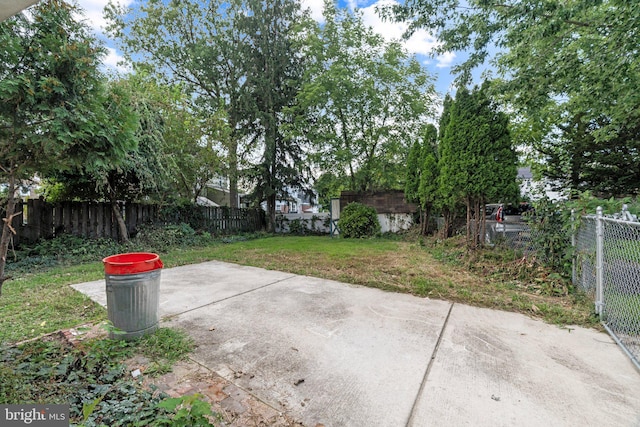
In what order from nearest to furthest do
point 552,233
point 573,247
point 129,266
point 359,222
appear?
point 129,266, point 573,247, point 552,233, point 359,222

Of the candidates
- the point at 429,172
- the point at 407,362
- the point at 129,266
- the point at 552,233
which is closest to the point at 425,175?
the point at 429,172

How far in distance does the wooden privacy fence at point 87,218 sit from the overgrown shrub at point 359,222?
5507mm

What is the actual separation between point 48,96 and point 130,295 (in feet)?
5.45

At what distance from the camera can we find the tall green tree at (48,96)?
1893 mm

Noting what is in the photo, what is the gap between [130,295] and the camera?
248cm

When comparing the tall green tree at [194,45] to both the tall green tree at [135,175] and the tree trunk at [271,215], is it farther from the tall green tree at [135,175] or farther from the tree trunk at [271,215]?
the tall green tree at [135,175]

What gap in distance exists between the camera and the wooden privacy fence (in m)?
6.55

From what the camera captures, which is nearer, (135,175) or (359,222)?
(135,175)

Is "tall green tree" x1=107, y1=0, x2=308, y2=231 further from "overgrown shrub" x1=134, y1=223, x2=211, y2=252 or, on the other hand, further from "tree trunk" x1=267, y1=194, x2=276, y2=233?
"overgrown shrub" x1=134, y1=223, x2=211, y2=252

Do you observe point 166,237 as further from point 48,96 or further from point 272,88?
point 272,88

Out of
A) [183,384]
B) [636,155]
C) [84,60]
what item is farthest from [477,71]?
[636,155]

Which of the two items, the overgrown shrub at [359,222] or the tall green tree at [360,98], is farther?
Answer: the tall green tree at [360,98]

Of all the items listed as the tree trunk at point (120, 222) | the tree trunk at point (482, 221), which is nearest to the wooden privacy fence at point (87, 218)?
the tree trunk at point (120, 222)

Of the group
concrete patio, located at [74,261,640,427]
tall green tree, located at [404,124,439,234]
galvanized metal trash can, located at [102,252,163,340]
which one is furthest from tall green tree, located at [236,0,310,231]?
galvanized metal trash can, located at [102,252,163,340]
